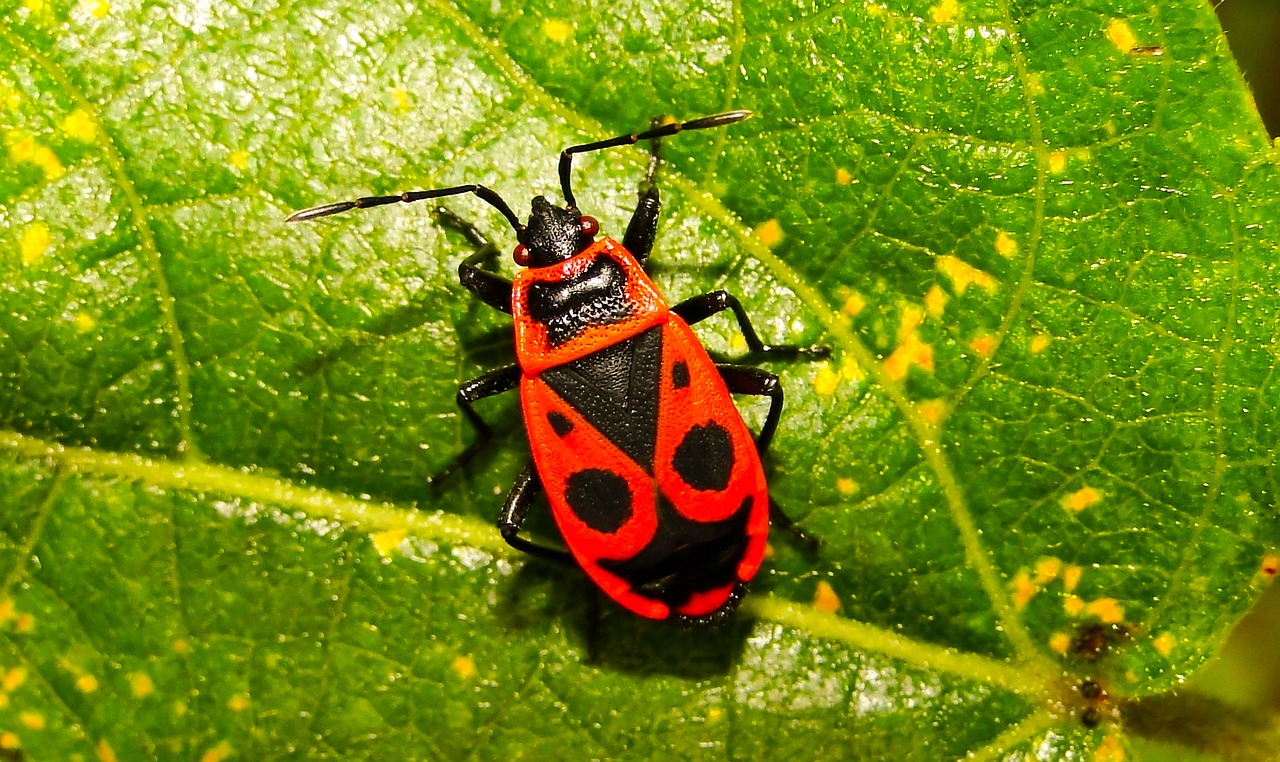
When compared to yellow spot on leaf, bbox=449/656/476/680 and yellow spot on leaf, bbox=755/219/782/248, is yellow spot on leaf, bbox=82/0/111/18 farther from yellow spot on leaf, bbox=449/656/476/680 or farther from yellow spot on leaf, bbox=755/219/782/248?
yellow spot on leaf, bbox=449/656/476/680

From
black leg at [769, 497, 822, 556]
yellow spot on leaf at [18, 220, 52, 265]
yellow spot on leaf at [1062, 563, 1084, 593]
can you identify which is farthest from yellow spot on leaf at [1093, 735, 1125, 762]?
yellow spot on leaf at [18, 220, 52, 265]

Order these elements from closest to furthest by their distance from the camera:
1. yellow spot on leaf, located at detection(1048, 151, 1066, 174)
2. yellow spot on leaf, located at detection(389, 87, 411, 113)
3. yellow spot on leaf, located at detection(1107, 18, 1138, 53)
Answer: yellow spot on leaf, located at detection(1107, 18, 1138, 53) < yellow spot on leaf, located at detection(1048, 151, 1066, 174) < yellow spot on leaf, located at detection(389, 87, 411, 113)

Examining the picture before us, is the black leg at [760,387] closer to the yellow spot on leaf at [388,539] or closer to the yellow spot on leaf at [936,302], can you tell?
the yellow spot on leaf at [936,302]

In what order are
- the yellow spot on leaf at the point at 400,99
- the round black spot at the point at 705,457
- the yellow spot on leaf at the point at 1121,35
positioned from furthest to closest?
the round black spot at the point at 705,457 < the yellow spot on leaf at the point at 400,99 < the yellow spot on leaf at the point at 1121,35

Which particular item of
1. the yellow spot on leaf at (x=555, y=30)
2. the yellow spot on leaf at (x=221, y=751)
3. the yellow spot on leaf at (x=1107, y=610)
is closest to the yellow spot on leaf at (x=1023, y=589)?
the yellow spot on leaf at (x=1107, y=610)

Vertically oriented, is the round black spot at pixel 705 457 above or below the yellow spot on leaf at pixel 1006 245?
below

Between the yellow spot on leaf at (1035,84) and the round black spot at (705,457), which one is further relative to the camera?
the round black spot at (705,457)
